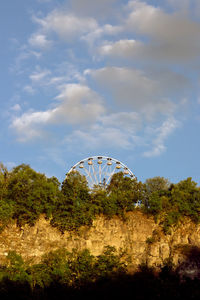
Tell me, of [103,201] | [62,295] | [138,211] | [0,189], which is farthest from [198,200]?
[0,189]

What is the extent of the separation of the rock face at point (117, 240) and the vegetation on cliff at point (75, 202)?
58 centimetres

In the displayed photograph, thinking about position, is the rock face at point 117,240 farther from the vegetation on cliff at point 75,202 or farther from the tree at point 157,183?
the tree at point 157,183

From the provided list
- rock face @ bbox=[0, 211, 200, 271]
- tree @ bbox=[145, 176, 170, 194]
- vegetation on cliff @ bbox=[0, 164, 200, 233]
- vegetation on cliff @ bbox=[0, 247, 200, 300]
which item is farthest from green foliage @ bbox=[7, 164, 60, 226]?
tree @ bbox=[145, 176, 170, 194]

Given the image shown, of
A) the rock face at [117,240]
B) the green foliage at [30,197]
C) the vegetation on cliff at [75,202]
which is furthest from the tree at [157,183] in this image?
the green foliage at [30,197]

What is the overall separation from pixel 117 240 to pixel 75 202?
4.35 m

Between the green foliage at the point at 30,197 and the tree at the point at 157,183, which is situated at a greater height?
the tree at the point at 157,183

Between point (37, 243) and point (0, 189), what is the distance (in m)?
5.48

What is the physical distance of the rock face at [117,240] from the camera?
27.2 meters

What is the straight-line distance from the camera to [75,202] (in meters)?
29.4

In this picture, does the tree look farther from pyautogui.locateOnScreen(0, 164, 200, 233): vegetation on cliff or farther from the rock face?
the rock face

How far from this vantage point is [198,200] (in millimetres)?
30406

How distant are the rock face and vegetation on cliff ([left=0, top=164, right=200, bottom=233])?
0.58m

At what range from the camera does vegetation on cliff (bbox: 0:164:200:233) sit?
28.4 meters

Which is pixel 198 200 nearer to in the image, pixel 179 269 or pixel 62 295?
pixel 179 269
